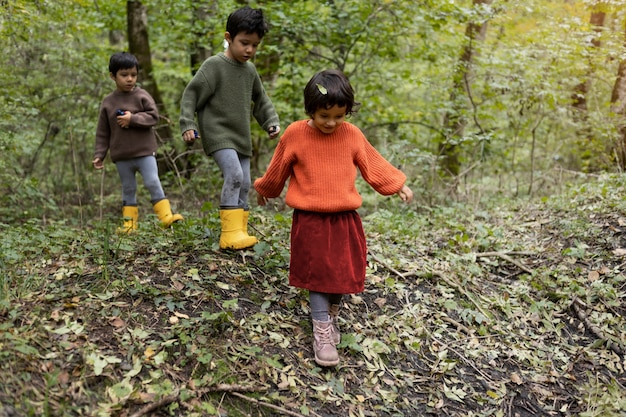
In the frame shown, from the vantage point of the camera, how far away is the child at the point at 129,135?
488 centimetres

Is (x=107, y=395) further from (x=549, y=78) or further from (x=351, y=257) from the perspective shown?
(x=549, y=78)

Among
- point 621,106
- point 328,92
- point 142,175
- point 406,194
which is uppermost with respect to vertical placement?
point 328,92

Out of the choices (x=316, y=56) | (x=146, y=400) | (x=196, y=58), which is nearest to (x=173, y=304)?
(x=146, y=400)

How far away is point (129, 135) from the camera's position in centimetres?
501

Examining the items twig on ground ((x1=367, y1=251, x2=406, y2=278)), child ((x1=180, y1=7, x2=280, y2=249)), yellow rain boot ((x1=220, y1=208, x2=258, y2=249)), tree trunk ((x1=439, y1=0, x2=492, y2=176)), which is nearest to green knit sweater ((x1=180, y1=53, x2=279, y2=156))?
child ((x1=180, y1=7, x2=280, y2=249))

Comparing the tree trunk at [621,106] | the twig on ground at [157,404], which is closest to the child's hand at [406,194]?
the twig on ground at [157,404]

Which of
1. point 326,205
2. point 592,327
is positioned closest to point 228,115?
point 326,205

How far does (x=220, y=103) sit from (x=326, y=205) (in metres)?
1.45

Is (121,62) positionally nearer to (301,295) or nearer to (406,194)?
(301,295)

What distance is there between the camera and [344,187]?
10.3 ft

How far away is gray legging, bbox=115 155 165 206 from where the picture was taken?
Answer: 16.6 ft

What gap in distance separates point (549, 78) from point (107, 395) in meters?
7.95

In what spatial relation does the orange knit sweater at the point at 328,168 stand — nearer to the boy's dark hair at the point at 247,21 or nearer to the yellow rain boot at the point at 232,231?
the yellow rain boot at the point at 232,231

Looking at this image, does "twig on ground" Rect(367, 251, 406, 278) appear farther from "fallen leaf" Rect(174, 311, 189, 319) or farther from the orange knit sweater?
"fallen leaf" Rect(174, 311, 189, 319)
